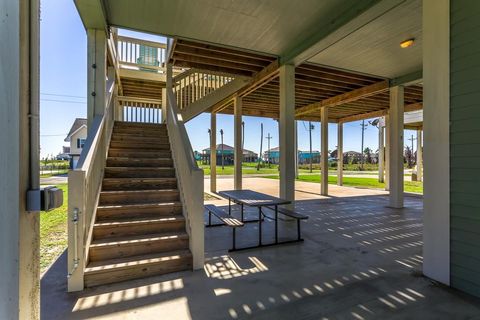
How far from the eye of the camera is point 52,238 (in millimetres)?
4062

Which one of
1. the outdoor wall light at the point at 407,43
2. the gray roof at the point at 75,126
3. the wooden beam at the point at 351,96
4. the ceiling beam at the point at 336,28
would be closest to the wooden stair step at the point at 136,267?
the ceiling beam at the point at 336,28

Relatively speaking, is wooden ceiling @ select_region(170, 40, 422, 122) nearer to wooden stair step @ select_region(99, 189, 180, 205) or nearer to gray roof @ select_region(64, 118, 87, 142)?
wooden stair step @ select_region(99, 189, 180, 205)

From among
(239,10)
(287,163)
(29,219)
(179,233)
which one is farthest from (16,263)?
(287,163)

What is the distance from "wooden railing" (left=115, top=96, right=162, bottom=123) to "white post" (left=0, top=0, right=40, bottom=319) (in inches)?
317

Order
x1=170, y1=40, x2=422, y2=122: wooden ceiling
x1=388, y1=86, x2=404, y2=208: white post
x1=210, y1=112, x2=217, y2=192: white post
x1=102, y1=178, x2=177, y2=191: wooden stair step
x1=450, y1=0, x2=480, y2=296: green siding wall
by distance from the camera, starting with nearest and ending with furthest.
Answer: x1=450, y1=0, x2=480, y2=296: green siding wall
x1=102, y1=178, x2=177, y2=191: wooden stair step
x1=170, y1=40, x2=422, y2=122: wooden ceiling
x1=388, y1=86, x2=404, y2=208: white post
x1=210, y1=112, x2=217, y2=192: white post

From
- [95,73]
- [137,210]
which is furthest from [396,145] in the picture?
[95,73]

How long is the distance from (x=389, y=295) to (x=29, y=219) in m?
2.99

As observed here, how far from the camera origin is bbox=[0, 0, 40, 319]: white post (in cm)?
106

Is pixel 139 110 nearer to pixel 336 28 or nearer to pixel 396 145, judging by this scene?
pixel 336 28

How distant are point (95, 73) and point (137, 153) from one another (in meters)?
1.54

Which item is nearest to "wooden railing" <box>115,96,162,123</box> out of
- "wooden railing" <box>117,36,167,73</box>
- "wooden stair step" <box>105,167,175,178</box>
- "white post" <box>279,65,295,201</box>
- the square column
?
"wooden railing" <box>117,36,167,73</box>

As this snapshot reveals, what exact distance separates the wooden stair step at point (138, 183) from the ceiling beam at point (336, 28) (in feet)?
11.1

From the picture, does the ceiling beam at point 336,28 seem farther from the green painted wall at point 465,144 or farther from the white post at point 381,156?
the white post at point 381,156

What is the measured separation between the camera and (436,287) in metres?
2.58
